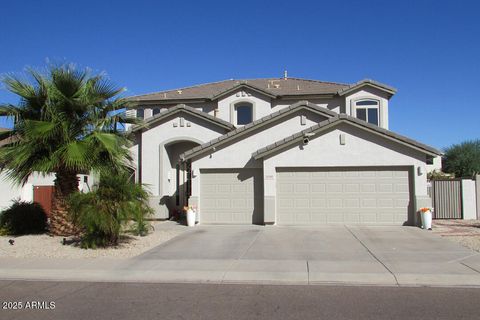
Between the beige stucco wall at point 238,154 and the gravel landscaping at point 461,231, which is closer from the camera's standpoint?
the gravel landscaping at point 461,231

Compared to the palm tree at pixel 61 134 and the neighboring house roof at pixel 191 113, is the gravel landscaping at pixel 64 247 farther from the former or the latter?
the neighboring house roof at pixel 191 113

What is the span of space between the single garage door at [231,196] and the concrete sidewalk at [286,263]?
406 centimetres

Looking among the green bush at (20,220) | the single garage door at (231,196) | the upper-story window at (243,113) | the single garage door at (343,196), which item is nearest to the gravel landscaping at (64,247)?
the green bush at (20,220)

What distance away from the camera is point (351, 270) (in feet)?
30.9

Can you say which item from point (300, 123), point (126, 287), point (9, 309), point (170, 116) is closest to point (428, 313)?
point (126, 287)

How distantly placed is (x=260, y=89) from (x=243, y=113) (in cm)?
165

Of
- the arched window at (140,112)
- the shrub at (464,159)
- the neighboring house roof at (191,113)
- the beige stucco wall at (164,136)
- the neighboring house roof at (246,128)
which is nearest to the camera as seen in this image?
the neighboring house roof at (246,128)

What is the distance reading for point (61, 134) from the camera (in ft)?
46.5

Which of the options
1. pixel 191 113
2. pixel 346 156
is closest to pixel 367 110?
pixel 346 156

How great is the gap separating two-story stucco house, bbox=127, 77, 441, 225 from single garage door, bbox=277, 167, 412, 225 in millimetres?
38

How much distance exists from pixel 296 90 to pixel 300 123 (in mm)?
6323

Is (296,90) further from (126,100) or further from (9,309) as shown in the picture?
(9,309)

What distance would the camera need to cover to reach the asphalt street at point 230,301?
6598 mm

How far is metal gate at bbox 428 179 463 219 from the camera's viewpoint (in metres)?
20.0
